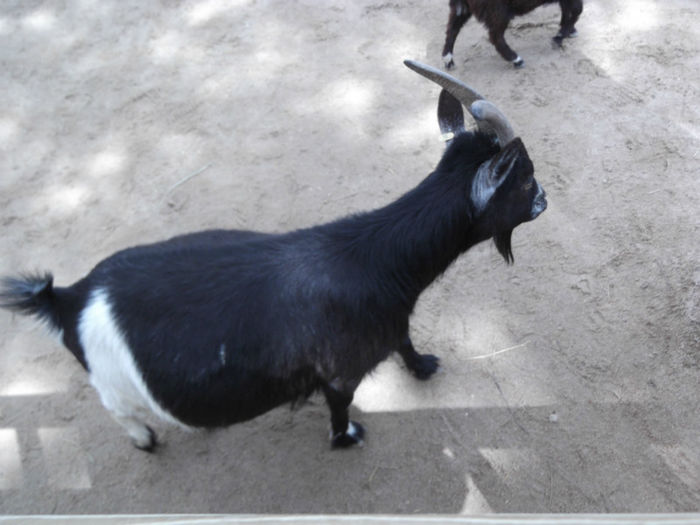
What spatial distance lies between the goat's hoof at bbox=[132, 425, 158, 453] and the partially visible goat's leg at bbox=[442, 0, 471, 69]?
3601 mm

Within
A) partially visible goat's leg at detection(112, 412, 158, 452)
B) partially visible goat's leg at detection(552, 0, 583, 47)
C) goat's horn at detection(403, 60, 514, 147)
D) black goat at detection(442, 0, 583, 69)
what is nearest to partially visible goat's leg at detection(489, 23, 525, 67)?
black goat at detection(442, 0, 583, 69)

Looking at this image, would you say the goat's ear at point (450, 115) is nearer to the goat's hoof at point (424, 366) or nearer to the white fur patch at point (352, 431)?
the goat's hoof at point (424, 366)

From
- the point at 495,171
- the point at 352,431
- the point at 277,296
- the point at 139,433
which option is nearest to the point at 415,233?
the point at 495,171

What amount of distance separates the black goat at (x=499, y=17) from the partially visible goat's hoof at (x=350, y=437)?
316cm

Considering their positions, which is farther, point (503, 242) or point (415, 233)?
point (503, 242)

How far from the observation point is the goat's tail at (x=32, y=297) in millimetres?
2014

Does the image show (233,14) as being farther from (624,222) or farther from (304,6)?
(624,222)

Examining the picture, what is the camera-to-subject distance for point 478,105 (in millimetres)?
1900

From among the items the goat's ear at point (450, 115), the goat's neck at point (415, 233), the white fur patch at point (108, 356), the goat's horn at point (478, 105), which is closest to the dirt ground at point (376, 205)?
the white fur patch at point (108, 356)

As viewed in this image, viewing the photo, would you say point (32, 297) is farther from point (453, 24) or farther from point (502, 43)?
point (502, 43)

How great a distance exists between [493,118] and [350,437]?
171 centimetres

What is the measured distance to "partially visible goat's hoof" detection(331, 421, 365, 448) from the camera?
2.63m

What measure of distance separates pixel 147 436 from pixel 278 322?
124 centimetres

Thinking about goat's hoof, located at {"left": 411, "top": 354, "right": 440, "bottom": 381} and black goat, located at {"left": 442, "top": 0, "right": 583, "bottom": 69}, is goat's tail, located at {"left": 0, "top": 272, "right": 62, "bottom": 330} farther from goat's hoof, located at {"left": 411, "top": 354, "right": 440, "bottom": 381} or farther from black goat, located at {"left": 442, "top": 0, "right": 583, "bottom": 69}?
black goat, located at {"left": 442, "top": 0, "right": 583, "bottom": 69}
